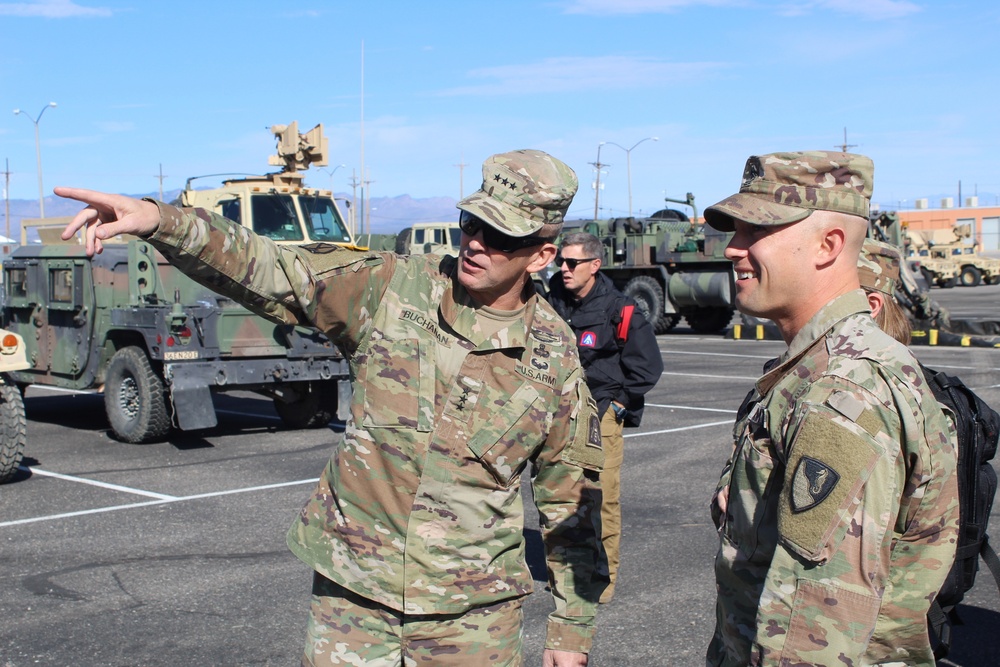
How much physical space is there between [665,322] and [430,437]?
2206cm

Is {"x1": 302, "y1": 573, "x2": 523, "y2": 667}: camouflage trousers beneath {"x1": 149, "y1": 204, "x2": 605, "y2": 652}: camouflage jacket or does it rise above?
beneath

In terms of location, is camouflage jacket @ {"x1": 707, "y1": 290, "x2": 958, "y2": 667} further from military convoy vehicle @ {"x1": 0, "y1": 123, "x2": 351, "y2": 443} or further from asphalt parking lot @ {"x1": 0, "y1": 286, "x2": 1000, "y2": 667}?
military convoy vehicle @ {"x1": 0, "y1": 123, "x2": 351, "y2": 443}

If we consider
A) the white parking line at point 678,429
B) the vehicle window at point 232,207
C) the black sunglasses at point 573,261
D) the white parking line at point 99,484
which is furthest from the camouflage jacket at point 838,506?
the vehicle window at point 232,207

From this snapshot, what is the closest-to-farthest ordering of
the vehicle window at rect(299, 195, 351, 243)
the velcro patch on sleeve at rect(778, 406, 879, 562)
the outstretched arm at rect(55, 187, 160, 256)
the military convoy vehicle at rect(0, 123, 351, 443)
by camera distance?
the velcro patch on sleeve at rect(778, 406, 879, 562)
the outstretched arm at rect(55, 187, 160, 256)
the military convoy vehicle at rect(0, 123, 351, 443)
the vehicle window at rect(299, 195, 351, 243)

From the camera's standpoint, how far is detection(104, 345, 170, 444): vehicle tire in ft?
32.7

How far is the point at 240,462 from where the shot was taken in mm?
9328

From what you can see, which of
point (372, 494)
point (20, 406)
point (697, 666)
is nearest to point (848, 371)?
point (372, 494)

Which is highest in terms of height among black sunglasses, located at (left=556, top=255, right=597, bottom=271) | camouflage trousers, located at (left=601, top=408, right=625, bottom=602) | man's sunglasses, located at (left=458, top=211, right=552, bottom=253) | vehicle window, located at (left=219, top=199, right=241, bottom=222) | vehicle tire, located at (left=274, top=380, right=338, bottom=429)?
vehicle window, located at (left=219, top=199, right=241, bottom=222)

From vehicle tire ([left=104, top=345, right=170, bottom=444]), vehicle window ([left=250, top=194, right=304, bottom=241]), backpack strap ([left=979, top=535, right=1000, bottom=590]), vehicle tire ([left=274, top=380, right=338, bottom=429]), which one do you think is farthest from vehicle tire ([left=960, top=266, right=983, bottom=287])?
backpack strap ([left=979, top=535, right=1000, bottom=590])

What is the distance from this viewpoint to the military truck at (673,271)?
925 inches

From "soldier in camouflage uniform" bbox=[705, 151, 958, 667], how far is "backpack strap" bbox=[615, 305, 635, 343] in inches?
137

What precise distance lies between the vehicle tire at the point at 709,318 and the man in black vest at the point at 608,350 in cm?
1886

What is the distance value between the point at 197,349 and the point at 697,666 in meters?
6.50

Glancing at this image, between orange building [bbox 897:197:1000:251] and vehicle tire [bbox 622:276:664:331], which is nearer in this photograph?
vehicle tire [bbox 622:276:664:331]
